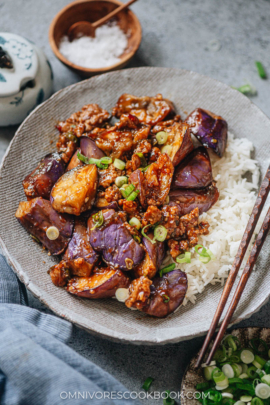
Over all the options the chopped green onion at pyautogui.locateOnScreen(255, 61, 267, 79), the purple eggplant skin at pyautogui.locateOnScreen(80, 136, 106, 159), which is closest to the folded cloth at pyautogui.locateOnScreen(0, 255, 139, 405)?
the purple eggplant skin at pyautogui.locateOnScreen(80, 136, 106, 159)

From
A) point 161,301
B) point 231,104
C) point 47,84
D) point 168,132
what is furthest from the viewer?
point 47,84

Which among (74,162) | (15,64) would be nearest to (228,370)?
(74,162)

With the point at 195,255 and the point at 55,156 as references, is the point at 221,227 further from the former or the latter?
the point at 55,156

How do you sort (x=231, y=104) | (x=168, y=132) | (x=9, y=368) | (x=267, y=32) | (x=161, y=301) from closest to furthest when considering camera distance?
(x=9, y=368) < (x=161, y=301) < (x=168, y=132) < (x=231, y=104) < (x=267, y=32)

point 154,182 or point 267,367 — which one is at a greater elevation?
point 154,182

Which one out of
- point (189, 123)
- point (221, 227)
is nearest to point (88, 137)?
point (189, 123)

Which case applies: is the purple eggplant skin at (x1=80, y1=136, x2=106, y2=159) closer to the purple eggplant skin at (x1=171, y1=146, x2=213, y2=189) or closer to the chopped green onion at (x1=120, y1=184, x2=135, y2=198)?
the chopped green onion at (x1=120, y1=184, x2=135, y2=198)

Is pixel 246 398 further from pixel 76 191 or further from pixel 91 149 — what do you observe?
pixel 91 149
